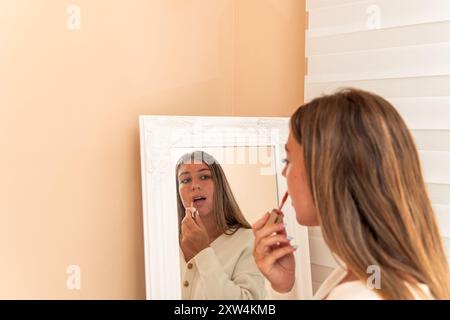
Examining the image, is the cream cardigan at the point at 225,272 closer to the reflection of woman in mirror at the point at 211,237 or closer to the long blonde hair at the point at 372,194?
the reflection of woman in mirror at the point at 211,237

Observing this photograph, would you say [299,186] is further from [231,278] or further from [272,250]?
[231,278]

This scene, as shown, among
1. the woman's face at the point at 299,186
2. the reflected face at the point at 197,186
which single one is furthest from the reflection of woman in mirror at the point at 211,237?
the woman's face at the point at 299,186

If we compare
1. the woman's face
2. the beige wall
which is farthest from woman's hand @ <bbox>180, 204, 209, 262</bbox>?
the woman's face

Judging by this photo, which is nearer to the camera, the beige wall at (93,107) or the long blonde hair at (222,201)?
the beige wall at (93,107)

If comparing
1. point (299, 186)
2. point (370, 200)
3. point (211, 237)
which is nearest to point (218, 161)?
point (211, 237)

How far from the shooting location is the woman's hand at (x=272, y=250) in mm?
1369

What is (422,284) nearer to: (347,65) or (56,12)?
(347,65)

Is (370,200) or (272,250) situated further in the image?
(272,250)

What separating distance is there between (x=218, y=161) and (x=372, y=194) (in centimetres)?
59

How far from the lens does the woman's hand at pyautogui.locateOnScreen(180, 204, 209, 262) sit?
4.66 feet

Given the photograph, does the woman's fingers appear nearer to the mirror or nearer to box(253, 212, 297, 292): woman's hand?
box(253, 212, 297, 292): woman's hand

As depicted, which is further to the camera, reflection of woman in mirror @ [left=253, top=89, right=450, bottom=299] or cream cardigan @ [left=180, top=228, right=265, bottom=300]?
cream cardigan @ [left=180, top=228, right=265, bottom=300]

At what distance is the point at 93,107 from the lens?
1371 mm

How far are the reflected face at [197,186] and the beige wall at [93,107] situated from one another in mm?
127
